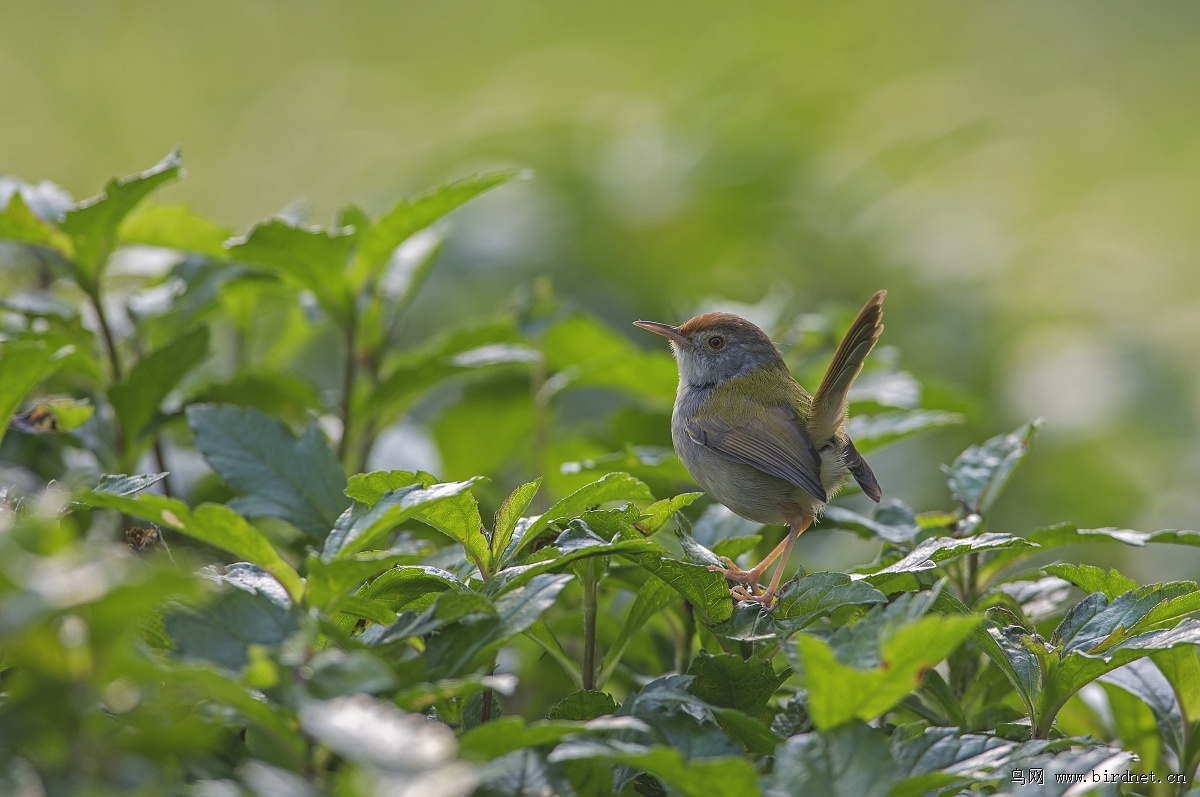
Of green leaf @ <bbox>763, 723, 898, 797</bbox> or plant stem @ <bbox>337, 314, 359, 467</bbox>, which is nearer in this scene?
green leaf @ <bbox>763, 723, 898, 797</bbox>

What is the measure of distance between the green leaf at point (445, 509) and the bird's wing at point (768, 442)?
1.27 m

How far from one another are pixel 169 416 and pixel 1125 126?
1154cm

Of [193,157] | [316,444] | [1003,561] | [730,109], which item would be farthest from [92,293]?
[193,157]

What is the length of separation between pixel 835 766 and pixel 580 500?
2.11ft

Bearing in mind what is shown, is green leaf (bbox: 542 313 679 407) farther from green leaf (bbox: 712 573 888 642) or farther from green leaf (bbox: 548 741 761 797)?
green leaf (bbox: 548 741 761 797)

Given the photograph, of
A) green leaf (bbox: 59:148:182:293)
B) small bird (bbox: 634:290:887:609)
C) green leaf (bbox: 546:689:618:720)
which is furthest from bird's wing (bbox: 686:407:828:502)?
green leaf (bbox: 59:148:182:293)

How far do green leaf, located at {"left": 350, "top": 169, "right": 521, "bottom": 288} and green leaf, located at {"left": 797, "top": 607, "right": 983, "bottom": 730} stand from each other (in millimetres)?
1596

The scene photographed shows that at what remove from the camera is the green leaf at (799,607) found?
6.09 feet

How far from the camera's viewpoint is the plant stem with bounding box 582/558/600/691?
6.75ft

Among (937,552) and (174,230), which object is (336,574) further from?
(174,230)

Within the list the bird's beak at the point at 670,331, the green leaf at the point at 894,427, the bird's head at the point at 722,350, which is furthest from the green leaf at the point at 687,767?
the bird's beak at the point at 670,331

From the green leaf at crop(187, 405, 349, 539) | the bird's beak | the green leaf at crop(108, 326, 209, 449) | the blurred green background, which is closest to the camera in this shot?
the green leaf at crop(187, 405, 349, 539)

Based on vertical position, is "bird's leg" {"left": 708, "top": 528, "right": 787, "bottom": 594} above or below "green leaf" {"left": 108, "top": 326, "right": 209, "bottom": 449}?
below

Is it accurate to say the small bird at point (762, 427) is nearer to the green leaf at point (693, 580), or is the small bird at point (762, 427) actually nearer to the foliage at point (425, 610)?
the foliage at point (425, 610)
